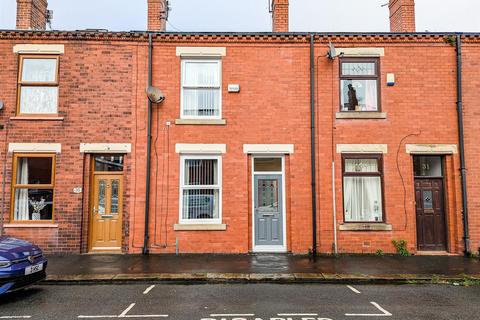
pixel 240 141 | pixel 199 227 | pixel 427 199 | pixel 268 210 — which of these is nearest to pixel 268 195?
pixel 268 210

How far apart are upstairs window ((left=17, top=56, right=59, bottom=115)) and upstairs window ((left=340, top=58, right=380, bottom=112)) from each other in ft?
28.0

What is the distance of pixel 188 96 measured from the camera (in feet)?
38.3

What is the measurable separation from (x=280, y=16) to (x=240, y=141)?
4.17 meters

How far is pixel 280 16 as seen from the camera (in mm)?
12102

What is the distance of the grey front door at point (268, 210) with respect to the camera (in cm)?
1131

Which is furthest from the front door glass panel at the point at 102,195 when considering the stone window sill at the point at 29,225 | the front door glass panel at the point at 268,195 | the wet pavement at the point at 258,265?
the front door glass panel at the point at 268,195

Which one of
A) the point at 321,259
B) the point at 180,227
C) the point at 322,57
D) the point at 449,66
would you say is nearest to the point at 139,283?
the point at 180,227

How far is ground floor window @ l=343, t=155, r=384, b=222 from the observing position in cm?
1140

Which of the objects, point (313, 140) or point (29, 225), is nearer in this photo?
point (29, 225)

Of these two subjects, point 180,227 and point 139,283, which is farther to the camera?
point 180,227

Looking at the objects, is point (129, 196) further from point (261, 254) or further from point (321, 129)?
point (321, 129)

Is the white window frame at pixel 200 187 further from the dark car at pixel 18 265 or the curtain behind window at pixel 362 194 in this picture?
the dark car at pixel 18 265

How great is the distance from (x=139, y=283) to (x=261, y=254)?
3948mm

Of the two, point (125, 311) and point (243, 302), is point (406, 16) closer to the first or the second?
point (243, 302)
